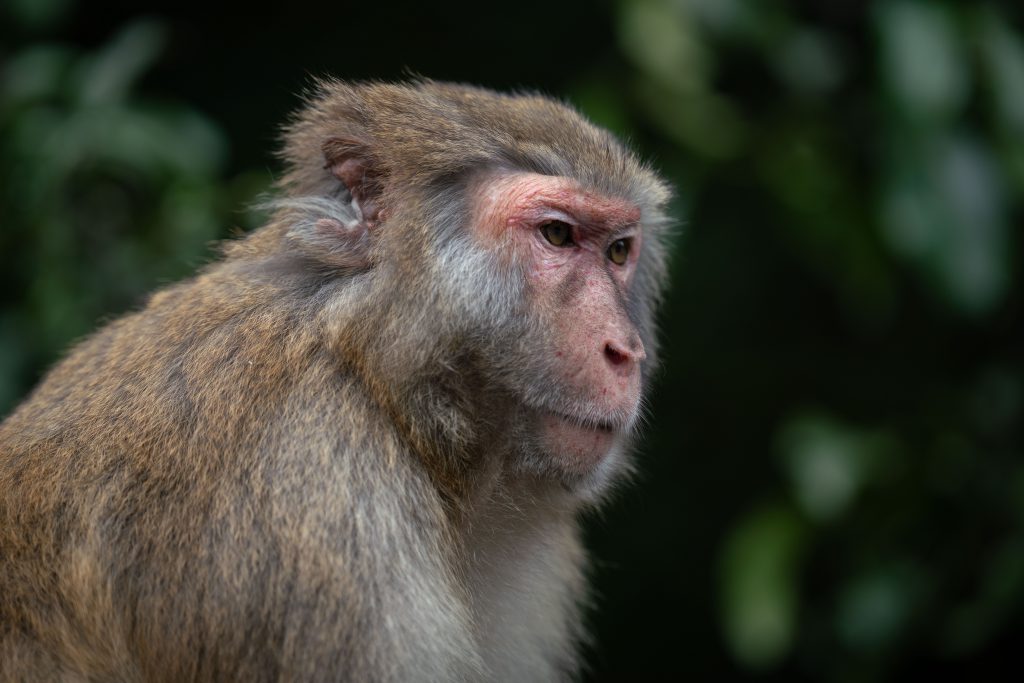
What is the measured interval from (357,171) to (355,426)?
0.81 metres

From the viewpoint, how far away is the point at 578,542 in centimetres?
474

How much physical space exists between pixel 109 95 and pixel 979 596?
4559 millimetres

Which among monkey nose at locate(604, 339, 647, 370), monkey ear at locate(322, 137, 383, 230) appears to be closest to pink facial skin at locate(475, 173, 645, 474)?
monkey nose at locate(604, 339, 647, 370)

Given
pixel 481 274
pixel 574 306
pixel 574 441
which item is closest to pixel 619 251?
pixel 574 306

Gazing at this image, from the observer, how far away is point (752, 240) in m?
8.27

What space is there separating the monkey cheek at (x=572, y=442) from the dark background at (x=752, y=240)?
52.2 inches

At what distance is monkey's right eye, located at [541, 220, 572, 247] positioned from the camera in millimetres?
3736

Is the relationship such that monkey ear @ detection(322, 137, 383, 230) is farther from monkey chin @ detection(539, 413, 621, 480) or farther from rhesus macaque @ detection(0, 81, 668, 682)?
monkey chin @ detection(539, 413, 621, 480)

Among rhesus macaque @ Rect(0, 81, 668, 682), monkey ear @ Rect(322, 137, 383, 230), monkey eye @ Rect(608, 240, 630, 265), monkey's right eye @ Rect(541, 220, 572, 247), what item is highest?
monkey eye @ Rect(608, 240, 630, 265)

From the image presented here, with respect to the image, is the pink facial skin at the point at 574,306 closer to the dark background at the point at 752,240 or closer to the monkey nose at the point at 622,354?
the monkey nose at the point at 622,354

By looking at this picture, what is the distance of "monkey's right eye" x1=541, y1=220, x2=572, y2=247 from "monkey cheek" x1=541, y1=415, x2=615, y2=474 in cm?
51

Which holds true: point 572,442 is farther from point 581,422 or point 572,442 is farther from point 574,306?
point 574,306

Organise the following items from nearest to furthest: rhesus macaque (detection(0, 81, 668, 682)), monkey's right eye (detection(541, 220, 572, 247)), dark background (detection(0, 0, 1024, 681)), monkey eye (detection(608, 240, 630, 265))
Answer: rhesus macaque (detection(0, 81, 668, 682)) → monkey's right eye (detection(541, 220, 572, 247)) → monkey eye (detection(608, 240, 630, 265)) → dark background (detection(0, 0, 1024, 681))

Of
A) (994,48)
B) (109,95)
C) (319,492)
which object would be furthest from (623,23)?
(319,492)
